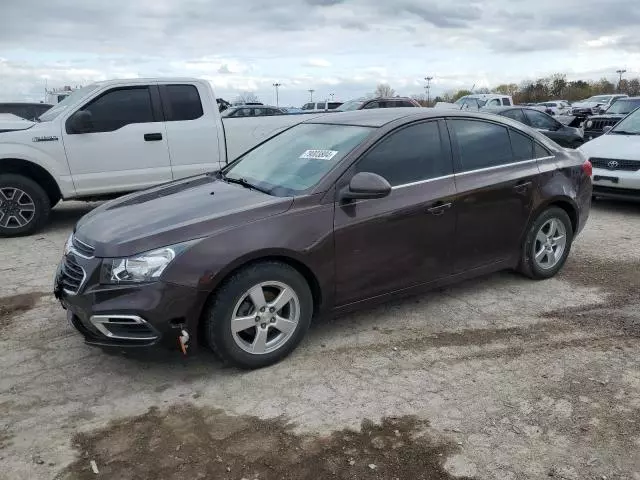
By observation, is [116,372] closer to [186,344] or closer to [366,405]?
[186,344]

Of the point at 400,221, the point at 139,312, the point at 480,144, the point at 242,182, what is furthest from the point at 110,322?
the point at 480,144

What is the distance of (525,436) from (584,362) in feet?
3.51

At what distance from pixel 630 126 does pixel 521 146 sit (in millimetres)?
5552

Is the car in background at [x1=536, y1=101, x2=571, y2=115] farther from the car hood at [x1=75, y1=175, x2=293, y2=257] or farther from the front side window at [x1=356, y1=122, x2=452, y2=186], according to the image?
the car hood at [x1=75, y1=175, x2=293, y2=257]

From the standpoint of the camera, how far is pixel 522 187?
4.79 metres

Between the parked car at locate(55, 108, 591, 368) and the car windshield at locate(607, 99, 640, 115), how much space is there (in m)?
13.3

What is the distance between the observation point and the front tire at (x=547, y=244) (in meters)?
5.02

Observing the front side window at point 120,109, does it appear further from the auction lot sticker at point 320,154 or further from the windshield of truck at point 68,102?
the auction lot sticker at point 320,154

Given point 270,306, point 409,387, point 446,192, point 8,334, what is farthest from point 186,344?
point 446,192

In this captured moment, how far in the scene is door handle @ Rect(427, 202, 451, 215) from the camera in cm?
422

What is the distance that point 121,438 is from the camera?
2.99 metres

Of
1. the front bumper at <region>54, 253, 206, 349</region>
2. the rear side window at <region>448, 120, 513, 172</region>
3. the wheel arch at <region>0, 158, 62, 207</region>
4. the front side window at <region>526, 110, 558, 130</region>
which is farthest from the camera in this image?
the front side window at <region>526, 110, 558, 130</region>

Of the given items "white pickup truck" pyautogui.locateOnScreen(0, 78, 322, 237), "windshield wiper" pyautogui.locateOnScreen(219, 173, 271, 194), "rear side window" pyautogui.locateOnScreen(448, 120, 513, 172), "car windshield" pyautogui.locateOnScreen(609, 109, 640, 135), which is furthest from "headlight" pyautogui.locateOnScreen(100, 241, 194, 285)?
"car windshield" pyautogui.locateOnScreen(609, 109, 640, 135)

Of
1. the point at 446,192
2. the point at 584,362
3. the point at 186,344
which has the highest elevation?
the point at 446,192
